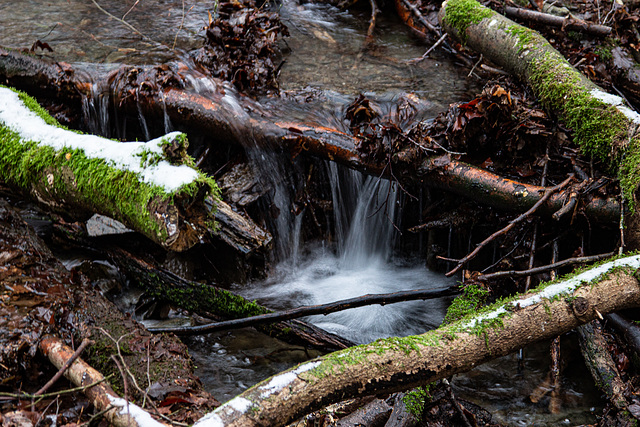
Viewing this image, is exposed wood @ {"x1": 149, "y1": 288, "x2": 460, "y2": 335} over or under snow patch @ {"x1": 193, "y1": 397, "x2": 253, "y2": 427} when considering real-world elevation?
under

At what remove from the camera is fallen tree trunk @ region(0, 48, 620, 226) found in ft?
13.6

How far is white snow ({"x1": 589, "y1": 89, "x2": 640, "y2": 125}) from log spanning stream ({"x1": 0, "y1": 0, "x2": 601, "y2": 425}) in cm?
191

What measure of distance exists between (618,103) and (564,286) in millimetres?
1953

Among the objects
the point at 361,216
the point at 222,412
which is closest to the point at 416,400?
the point at 222,412

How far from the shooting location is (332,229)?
569 cm

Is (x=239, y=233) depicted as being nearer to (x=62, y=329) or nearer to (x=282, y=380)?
(x=62, y=329)

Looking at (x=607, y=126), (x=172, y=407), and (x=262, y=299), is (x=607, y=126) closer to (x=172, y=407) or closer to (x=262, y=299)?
(x=262, y=299)

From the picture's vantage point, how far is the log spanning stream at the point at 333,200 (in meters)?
4.12

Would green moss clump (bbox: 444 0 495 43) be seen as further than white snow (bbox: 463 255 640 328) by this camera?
Yes

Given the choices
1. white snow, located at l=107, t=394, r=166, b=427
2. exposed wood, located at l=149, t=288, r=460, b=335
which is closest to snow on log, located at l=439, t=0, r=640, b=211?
Result: exposed wood, located at l=149, t=288, r=460, b=335

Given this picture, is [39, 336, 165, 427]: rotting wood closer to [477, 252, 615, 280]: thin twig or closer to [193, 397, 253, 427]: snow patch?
[193, 397, 253, 427]: snow patch

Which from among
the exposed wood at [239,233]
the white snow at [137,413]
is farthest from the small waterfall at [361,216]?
the white snow at [137,413]

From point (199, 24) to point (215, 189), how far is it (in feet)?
17.5

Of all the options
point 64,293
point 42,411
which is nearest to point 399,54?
point 64,293
